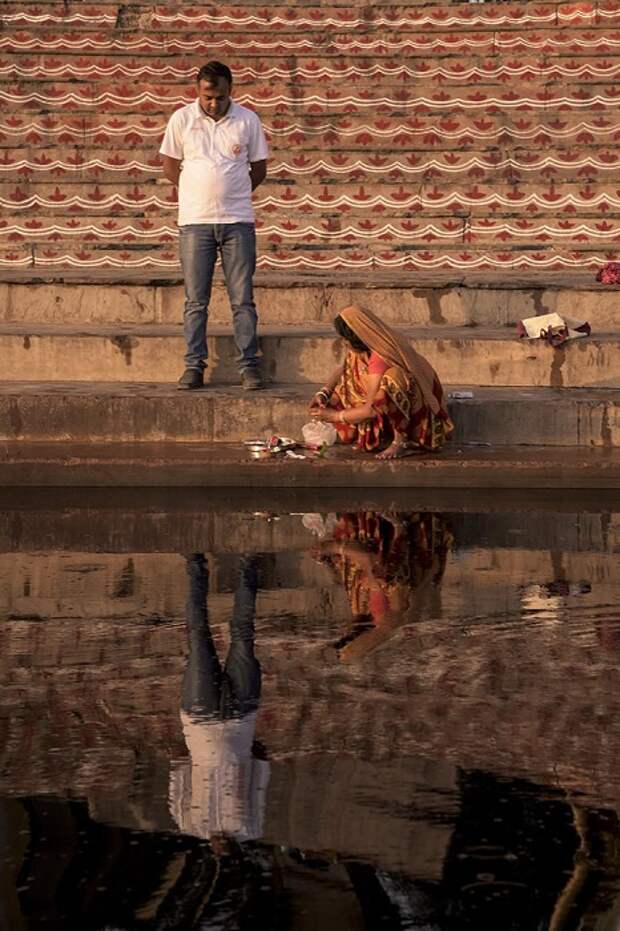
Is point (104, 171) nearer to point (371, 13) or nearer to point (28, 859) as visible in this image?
point (371, 13)

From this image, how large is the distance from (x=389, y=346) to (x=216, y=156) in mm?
1636

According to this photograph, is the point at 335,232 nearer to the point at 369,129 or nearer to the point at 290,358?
the point at 369,129

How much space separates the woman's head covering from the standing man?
3.33ft

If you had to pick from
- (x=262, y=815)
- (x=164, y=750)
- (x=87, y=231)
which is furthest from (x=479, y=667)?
(x=87, y=231)

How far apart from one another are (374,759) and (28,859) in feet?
4.09

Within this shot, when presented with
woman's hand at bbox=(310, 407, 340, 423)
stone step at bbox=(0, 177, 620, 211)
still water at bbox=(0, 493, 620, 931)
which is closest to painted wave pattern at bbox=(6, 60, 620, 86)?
stone step at bbox=(0, 177, 620, 211)

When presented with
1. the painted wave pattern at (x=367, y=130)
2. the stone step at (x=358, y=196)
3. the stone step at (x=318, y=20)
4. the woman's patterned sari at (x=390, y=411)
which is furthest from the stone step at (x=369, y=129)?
the woman's patterned sari at (x=390, y=411)

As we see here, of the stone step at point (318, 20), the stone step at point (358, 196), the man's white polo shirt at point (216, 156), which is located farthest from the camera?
the stone step at point (318, 20)

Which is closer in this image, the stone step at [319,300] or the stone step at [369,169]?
the stone step at [319,300]

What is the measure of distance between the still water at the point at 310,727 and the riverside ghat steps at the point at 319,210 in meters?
2.25

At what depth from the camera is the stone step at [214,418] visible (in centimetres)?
1233

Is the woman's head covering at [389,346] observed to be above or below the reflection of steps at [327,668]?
above

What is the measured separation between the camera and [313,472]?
11633 mm

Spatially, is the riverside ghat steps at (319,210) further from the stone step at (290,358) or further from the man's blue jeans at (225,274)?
the man's blue jeans at (225,274)
